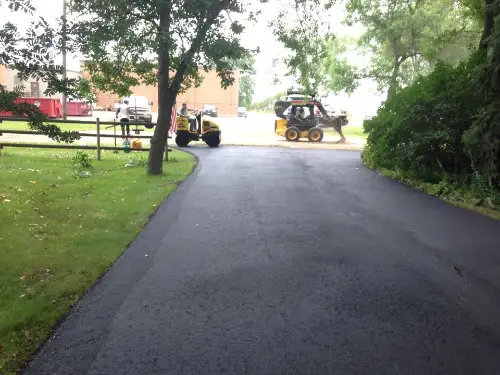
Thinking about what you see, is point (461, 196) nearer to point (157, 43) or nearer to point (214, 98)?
point (157, 43)

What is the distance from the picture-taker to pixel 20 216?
777 centimetres

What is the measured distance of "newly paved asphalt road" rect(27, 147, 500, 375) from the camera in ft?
12.0

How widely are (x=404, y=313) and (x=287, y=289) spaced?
1210mm

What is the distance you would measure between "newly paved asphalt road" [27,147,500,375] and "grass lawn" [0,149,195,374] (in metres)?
0.23

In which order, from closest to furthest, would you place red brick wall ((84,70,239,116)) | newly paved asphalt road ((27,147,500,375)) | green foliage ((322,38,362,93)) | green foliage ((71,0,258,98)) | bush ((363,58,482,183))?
newly paved asphalt road ((27,147,500,375))
green foliage ((71,0,258,98))
bush ((363,58,482,183))
green foliage ((322,38,362,93))
red brick wall ((84,70,239,116))

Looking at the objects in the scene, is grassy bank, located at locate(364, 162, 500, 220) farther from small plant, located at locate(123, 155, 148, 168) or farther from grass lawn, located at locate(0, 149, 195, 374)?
small plant, located at locate(123, 155, 148, 168)

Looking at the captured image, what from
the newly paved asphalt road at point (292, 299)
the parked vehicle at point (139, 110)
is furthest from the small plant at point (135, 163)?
the parked vehicle at point (139, 110)

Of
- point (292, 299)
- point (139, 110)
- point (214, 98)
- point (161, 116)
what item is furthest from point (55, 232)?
point (214, 98)

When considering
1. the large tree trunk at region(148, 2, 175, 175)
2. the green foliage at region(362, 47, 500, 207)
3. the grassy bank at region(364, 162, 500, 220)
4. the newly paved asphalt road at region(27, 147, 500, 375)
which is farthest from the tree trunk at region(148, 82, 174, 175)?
the grassy bank at region(364, 162, 500, 220)

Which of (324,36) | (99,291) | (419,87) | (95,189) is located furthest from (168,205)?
(324,36)

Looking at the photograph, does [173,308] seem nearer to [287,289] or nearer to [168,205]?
[287,289]

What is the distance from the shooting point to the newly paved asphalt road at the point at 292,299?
3.66 meters

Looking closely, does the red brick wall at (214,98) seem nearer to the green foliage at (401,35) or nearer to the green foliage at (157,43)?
the green foliage at (401,35)

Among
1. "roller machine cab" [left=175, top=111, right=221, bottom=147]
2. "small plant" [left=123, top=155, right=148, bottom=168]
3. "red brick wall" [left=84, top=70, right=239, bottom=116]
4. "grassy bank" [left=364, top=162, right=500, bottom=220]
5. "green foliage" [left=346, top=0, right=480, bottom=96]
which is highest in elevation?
"green foliage" [left=346, top=0, right=480, bottom=96]
